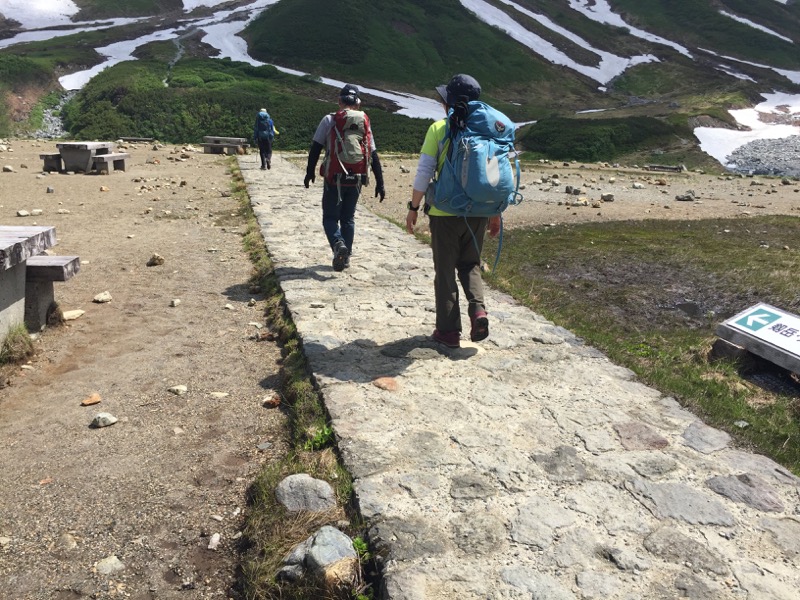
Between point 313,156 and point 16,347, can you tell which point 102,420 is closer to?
point 16,347

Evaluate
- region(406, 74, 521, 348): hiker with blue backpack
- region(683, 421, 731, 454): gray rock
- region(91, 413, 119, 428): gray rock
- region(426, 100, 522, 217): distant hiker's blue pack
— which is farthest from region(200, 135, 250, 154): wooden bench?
region(683, 421, 731, 454): gray rock

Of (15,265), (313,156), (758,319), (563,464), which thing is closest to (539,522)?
(563,464)

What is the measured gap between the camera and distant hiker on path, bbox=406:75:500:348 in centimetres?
462

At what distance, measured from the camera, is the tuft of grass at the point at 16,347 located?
504 cm

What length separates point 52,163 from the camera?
17938 millimetres

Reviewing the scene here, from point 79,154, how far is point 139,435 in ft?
52.8

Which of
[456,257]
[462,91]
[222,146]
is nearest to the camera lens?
[462,91]

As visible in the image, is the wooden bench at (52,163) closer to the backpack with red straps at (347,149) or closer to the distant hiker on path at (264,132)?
the distant hiker on path at (264,132)

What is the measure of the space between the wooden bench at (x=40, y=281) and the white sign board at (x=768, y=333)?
562 cm

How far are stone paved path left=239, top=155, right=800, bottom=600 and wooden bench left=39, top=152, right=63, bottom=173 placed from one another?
49.8 feet

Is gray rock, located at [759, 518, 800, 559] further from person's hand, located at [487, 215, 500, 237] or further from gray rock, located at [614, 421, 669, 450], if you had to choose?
person's hand, located at [487, 215, 500, 237]

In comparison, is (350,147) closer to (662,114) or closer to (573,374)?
(573,374)

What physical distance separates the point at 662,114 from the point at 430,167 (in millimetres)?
55938

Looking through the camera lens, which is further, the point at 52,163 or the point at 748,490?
the point at 52,163
